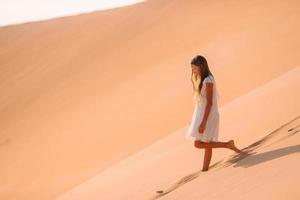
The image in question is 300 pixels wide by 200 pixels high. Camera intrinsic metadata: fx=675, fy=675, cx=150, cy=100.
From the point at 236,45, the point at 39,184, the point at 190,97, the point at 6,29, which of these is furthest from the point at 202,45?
the point at 6,29

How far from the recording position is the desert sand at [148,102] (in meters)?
6.21

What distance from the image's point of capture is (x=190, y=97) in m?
14.3

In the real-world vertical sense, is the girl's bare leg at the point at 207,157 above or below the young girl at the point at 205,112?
below

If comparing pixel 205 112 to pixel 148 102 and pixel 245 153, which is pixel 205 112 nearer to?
pixel 245 153

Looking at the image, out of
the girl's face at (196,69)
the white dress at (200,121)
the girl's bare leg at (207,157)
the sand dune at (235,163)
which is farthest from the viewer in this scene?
the girl's bare leg at (207,157)

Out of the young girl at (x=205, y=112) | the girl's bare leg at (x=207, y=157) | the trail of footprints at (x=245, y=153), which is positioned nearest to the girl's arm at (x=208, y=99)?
the young girl at (x=205, y=112)

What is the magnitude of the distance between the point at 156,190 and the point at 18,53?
24632mm

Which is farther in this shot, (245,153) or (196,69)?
(245,153)

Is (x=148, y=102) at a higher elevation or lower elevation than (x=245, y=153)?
higher

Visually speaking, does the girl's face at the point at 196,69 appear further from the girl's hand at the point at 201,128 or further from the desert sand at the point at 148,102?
the desert sand at the point at 148,102

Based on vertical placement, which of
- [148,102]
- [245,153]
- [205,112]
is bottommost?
[245,153]

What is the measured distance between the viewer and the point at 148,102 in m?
15.1

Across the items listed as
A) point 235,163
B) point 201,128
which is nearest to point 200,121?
point 201,128

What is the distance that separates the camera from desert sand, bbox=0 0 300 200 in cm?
621
